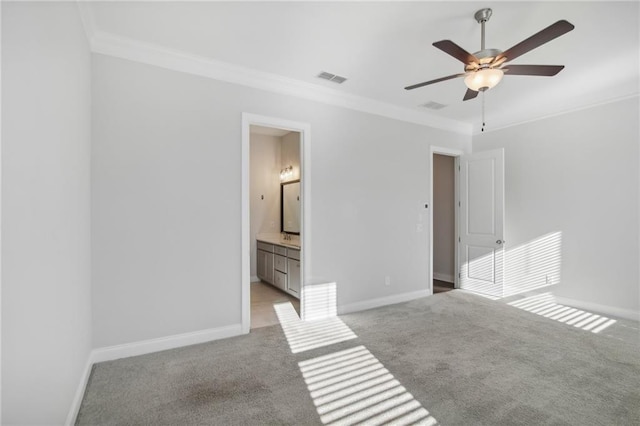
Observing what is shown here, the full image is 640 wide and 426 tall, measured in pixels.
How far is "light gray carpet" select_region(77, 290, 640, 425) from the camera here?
206 centimetres

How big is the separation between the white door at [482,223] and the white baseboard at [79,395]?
4964mm

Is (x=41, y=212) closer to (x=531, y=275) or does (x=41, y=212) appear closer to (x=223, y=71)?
(x=223, y=71)

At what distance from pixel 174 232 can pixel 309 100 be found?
83.2 inches

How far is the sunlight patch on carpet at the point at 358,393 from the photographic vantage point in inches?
79.7

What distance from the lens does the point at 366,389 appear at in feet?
7.72

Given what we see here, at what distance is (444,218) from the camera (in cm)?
614

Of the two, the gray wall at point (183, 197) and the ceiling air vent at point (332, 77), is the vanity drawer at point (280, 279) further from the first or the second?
the ceiling air vent at point (332, 77)

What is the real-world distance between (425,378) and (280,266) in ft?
9.54

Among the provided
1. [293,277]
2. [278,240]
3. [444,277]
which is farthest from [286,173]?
[444,277]

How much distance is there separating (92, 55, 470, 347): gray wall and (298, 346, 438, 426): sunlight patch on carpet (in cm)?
118

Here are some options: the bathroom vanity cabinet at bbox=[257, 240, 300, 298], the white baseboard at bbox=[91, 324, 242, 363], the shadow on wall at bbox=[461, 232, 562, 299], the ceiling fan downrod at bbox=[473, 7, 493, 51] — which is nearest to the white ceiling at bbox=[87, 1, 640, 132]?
the ceiling fan downrod at bbox=[473, 7, 493, 51]

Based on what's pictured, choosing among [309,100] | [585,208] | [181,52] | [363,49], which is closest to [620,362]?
[585,208]

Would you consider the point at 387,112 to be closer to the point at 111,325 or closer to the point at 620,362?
the point at 620,362

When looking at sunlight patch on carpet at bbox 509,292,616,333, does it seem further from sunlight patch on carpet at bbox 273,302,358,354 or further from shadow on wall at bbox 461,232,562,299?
sunlight patch on carpet at bbox 273,302,358,354
